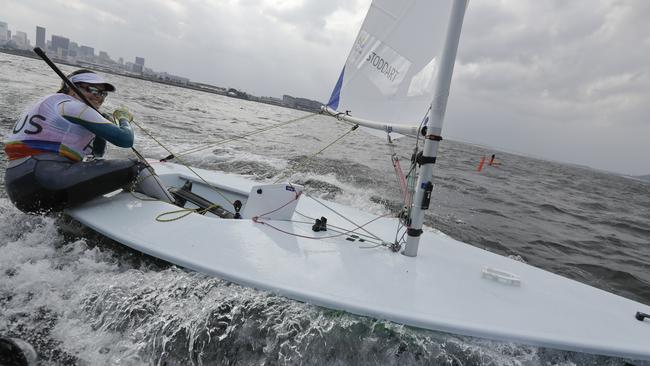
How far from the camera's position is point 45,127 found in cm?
290

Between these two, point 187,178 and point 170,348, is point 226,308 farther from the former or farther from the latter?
point 187,178

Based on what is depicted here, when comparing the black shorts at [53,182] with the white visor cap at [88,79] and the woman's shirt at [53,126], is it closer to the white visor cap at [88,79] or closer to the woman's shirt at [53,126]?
the woman's shirt at [53,126]

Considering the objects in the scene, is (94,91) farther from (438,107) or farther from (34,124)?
(438,107)

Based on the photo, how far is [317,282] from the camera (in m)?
2.40

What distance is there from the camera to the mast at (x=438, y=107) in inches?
103

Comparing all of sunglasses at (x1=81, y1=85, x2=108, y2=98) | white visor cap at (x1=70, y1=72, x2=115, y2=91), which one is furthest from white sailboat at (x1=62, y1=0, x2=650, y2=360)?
white visor cap at (x1=70, y1=72, x2=115, y2=91)

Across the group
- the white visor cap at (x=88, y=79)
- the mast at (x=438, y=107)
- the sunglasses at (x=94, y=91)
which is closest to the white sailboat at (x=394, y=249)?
the mast at (x=438, y=107)

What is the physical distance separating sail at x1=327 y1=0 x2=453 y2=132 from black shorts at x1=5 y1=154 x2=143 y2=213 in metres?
2.40

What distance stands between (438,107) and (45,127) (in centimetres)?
309

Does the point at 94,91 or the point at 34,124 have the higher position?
the point at 94,91

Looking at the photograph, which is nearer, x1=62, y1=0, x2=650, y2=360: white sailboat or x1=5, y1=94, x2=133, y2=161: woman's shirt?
x1=62, y1=0, x2=650, y2=360: white sailboat

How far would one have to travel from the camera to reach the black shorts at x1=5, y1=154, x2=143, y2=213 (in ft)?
9.27

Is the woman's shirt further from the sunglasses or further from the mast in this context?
the mast

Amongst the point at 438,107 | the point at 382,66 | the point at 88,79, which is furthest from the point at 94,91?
the point at 438,107
